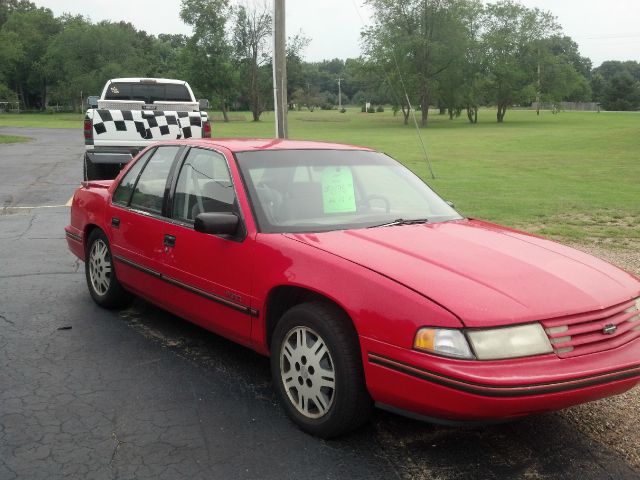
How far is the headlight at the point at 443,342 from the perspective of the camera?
2.83m

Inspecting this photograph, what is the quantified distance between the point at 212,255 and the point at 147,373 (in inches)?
34.7

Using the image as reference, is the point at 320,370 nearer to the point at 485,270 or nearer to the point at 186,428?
the point at 186,428

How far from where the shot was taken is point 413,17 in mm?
61844

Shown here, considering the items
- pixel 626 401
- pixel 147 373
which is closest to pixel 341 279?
pixel 147 373

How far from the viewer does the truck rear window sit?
51.1 ft

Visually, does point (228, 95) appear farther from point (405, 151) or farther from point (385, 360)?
point (385, 360)

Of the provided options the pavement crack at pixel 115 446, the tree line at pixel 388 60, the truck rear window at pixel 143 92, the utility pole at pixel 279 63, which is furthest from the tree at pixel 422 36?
the pavement crack at pixel 115 446

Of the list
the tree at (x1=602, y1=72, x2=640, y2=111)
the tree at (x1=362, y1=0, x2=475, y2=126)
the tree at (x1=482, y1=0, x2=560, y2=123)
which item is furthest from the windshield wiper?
the tree at (x1=602, y1=72, x2=640, y2=111)

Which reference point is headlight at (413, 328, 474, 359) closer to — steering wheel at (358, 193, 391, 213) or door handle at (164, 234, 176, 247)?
steering wheel at (358, 193, 391, 213)

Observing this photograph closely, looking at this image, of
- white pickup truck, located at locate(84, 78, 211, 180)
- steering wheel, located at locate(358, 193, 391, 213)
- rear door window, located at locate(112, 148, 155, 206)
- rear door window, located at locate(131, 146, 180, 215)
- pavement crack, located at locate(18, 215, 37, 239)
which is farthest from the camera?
white pickup truck, located at locate(84, 78, 211, 180)

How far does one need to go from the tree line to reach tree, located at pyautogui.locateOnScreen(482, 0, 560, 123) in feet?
0.33

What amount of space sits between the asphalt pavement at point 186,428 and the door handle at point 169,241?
29.7 inches

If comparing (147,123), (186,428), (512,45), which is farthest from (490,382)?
(512,45)

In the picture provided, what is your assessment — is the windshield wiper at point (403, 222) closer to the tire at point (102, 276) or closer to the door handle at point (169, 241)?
the door handle at point (169, 241)
